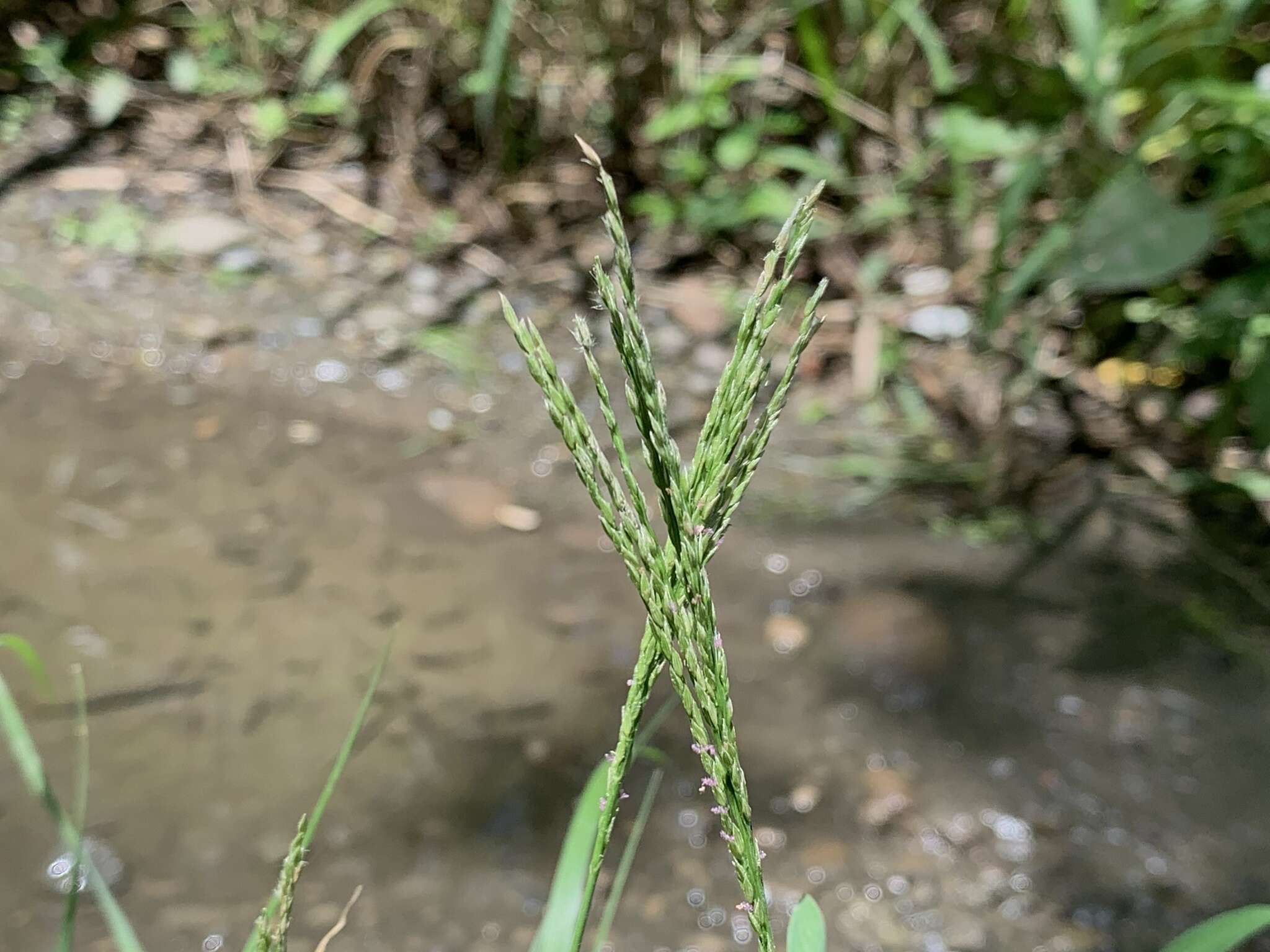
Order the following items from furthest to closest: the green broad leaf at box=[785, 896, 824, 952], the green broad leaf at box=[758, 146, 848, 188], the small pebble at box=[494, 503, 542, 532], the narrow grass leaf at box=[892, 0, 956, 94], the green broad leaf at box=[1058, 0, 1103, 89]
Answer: the green broad leaf at box=[758, 146, 848, 188] → the narrow grass leaf at box=[892, 0, 956, 94] → the small pebble at box=[494, 503, 542, 532] → the green broad leaf at box=[1058, 0, 1103, 89] → the green broad leaf at box=[785, 896, 824, 952]

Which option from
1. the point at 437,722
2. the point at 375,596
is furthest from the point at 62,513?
the point at 437,722

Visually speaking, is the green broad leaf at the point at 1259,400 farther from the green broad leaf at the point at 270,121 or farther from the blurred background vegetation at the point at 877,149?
the green broad leaf at the point at 270,121

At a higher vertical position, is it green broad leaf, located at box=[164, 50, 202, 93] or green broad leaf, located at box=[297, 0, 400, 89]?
green broad leaf, located at box=[297, 0, 400, 89]

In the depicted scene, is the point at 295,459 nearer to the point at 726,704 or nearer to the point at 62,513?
the point at 62,513

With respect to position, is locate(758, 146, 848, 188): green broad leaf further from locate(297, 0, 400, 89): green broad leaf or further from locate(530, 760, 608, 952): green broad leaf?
locate(530, 760, 608, 952): green broad leaf

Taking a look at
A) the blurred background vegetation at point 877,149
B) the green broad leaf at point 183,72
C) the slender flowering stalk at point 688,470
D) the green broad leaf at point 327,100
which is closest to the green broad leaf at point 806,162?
the blurred background vegetation at point 877,149

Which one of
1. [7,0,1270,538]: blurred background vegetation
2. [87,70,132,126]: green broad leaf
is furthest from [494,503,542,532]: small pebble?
[87,70,132,126]: green broad leaf
